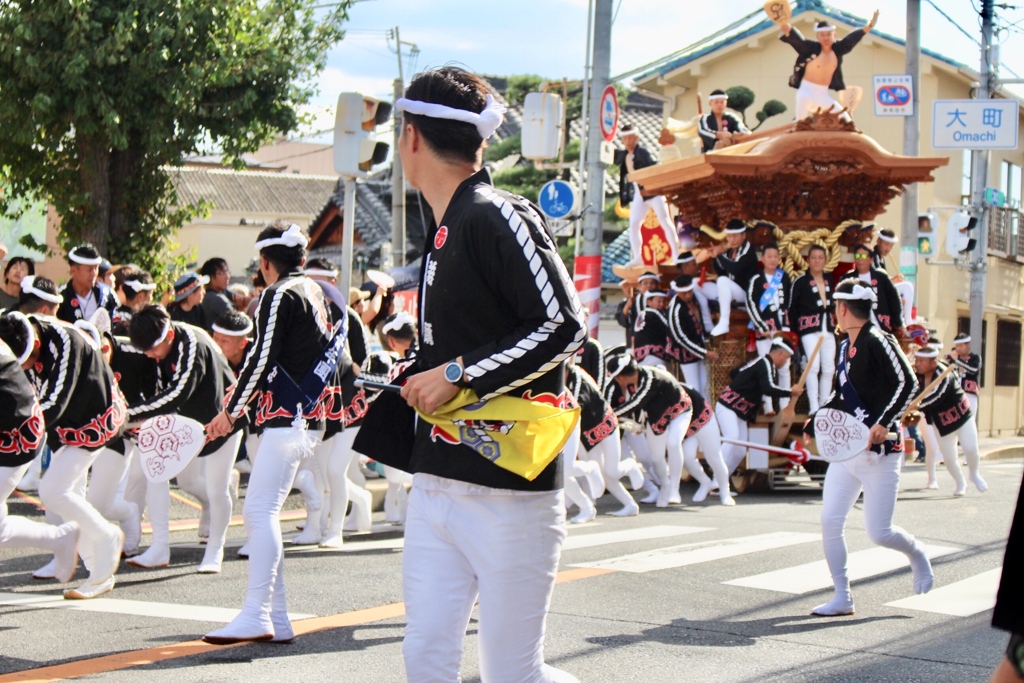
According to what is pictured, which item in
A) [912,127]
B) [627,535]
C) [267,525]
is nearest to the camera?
[267,525]

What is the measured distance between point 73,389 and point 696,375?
8.98 m

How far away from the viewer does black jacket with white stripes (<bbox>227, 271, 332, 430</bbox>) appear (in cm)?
629

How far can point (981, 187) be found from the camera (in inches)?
976

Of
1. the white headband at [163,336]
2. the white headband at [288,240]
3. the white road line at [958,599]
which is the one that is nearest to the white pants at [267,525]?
the white headband at [288,240]

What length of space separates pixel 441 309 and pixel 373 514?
889 centimetres

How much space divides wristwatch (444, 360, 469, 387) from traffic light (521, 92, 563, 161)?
45.8 ft

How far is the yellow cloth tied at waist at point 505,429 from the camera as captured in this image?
135 inches

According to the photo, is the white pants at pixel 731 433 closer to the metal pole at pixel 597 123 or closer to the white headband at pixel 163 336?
the metal pole at pixel 597 123

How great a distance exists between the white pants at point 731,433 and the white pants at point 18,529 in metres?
8.35

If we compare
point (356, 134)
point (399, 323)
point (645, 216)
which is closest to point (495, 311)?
point (399, 323)

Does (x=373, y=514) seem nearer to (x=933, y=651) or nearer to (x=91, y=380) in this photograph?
(x=91, y=380)

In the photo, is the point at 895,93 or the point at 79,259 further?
the point at 895,93

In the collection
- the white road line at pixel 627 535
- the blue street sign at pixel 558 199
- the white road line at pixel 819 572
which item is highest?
the blue street sign at pixel 558 199

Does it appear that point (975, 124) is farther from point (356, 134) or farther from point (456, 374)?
point (456, 374)
